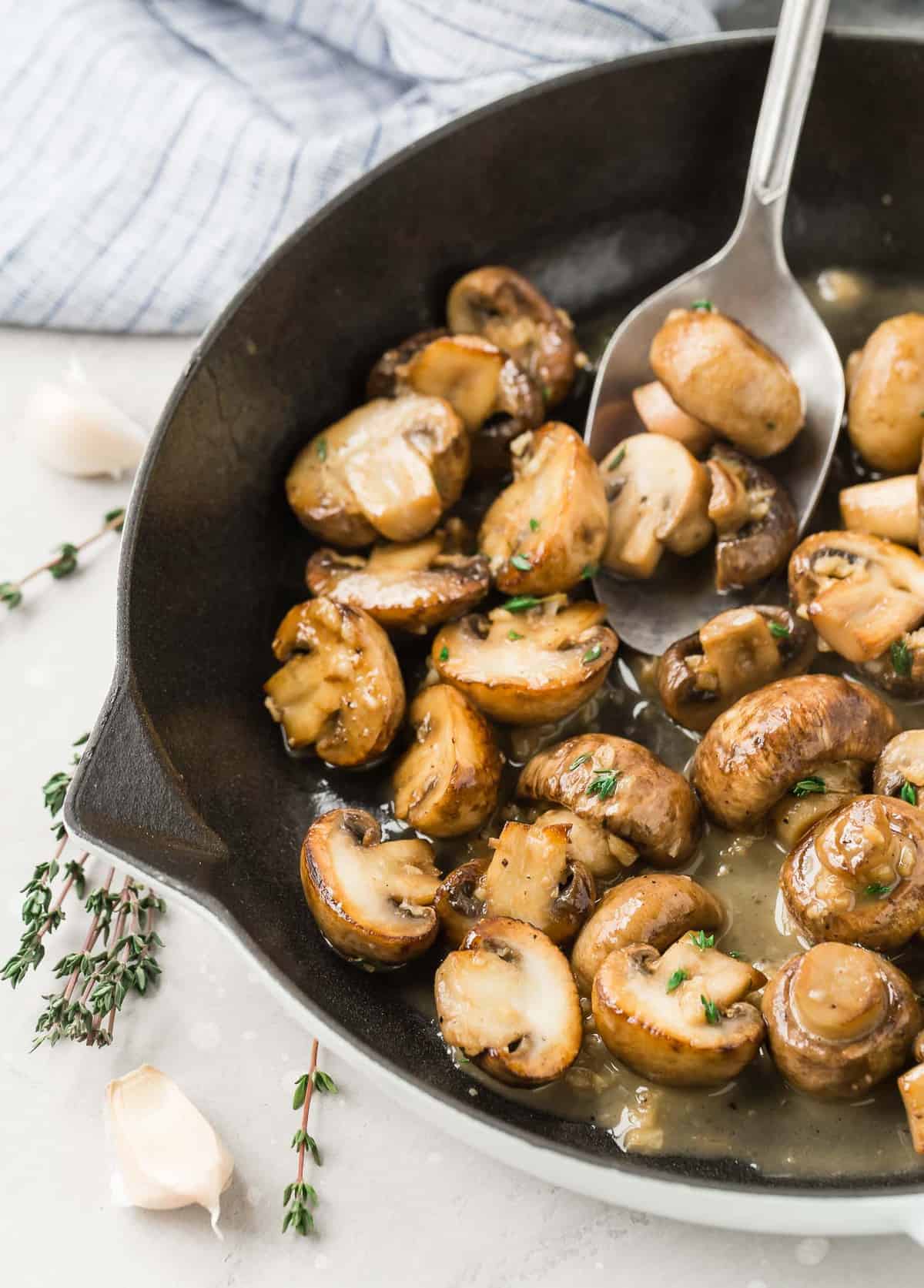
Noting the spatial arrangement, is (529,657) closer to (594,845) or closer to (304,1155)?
(594,845)

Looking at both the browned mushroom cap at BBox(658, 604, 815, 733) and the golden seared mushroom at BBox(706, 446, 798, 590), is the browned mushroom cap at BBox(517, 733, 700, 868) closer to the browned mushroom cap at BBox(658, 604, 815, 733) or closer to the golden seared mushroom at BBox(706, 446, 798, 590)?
the browned mushroom cap at BBox(658, 604, 815, 733)

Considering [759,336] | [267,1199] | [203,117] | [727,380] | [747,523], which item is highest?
[203,117]

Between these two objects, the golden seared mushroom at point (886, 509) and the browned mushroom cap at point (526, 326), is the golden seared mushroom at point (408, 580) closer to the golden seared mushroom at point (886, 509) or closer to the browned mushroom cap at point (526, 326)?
the browned mushroom cap at point (526, 326)

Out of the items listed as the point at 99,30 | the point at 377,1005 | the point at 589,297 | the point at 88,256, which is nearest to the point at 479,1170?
the point at 377,1005

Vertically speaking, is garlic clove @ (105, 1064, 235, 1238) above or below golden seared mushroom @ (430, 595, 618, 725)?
A: below

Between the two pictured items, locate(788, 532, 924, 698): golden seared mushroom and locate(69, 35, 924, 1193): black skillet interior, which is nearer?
locate(69, 35, 924, 1193): black skillet interior

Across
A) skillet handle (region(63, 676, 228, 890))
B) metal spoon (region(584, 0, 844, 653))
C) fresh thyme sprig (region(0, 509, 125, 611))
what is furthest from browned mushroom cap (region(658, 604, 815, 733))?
fresh thyme sprig (region(0, 509, 125, 611))

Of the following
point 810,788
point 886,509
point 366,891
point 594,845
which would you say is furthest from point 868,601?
point 366,891
